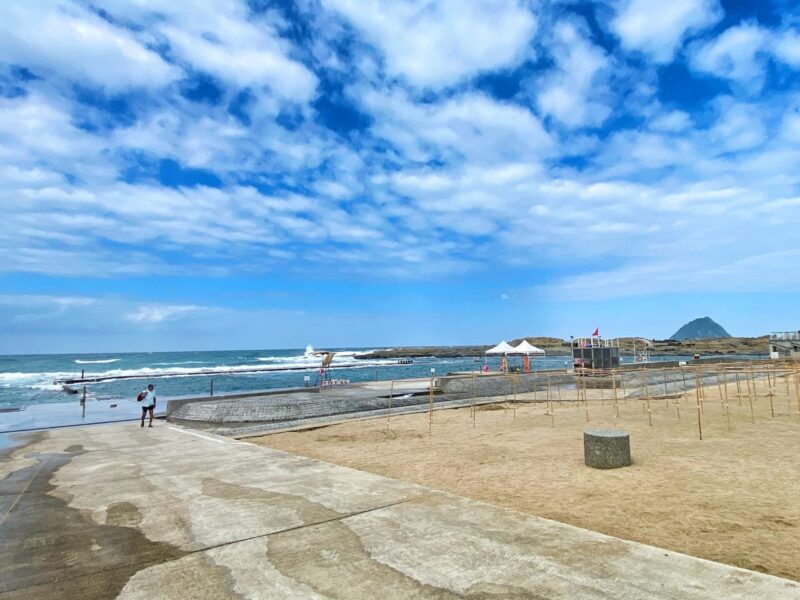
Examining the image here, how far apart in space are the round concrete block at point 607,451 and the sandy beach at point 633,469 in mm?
209

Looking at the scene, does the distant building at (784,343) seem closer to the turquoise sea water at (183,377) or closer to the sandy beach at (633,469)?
the turquoise sea water at (183,377)

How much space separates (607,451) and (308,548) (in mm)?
6476

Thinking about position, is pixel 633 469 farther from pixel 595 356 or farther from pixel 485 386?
pixel 595 356

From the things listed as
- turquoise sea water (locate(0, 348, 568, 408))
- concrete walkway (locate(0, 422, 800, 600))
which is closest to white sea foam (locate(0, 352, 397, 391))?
turquoise sea water (locate(0, 348, 568, 408))

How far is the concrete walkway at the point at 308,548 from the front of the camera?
413 centimetres

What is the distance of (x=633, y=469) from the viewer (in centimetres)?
919

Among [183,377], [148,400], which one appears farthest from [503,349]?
[183,377]

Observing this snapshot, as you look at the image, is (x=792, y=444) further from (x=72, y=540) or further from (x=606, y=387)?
(x=606, y=387)

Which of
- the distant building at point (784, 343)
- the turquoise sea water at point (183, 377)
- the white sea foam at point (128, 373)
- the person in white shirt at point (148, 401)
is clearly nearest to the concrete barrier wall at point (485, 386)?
the turquoise sea water at point (183, 377)

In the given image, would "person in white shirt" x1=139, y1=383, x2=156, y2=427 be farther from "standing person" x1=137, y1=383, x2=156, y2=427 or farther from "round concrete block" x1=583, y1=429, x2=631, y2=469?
"round concrete block" x1=583, y1=429, x2=631, y2=469

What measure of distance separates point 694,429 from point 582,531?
35.1ft

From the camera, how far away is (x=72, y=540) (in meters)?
5.58

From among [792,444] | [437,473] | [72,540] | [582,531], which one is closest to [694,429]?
[792,444]

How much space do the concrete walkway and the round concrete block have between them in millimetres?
3877
